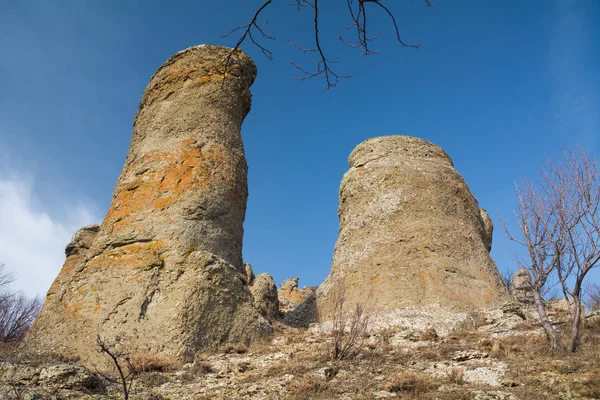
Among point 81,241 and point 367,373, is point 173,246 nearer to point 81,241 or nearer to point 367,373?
point 367,373

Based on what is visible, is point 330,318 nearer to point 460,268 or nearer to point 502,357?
point 460,268

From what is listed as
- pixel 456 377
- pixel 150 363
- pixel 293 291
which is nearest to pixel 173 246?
pixel 150 363

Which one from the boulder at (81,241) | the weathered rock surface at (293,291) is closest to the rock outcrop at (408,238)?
the boulder at (81,241)

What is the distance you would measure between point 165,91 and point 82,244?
23.1ft

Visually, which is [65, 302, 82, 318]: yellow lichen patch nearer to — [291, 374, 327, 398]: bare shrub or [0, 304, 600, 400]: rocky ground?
Result: [0, 304, 600, 400]: rocky ground

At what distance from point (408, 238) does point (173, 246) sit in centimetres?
512

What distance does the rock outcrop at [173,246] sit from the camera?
7.05 metres

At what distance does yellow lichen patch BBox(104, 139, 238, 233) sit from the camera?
845 centimetres

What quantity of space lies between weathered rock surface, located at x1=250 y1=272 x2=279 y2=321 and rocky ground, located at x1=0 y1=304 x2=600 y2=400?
2.83 meters

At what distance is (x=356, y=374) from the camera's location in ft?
19.5

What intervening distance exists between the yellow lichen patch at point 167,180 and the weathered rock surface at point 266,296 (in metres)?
3.04

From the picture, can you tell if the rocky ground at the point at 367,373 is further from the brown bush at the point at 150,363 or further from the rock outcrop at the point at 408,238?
the rock outcrop at the point at 408,238

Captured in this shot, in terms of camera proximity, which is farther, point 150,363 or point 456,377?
point 150,363

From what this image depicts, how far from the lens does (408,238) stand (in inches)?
407
